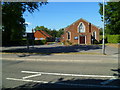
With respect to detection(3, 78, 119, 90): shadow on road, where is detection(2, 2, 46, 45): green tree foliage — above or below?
above

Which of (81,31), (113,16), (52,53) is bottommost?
(52,53)

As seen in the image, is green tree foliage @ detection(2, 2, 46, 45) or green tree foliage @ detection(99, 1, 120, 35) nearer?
green tree foliage @ detection(2, 2, 46, 45)

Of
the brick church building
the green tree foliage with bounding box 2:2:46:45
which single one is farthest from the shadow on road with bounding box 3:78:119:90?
the brick church building

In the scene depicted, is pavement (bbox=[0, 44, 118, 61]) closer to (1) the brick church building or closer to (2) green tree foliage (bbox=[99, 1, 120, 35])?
(2) green tree foliage (bbox=[99, 1, 120, 35])

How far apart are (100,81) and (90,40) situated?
39.1 m

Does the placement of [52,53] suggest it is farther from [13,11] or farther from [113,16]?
[113,16]

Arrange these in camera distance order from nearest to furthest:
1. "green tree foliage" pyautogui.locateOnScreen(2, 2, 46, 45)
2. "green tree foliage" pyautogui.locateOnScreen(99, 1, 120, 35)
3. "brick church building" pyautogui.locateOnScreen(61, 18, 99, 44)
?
"green tree foliage" pyautogui.locateOnScreen(2, 2, 46, 45), "green tree foliage" pyautogui.locateOnScreen(99, 1, 120, 35), "brick church building" pyautogui.locateOnScreen(61, 18, 99, 44)

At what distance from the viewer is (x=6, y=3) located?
18.1 metres

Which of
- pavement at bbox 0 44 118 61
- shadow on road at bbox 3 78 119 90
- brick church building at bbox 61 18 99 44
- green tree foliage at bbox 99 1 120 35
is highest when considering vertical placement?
green tree foliage at bbox 99 1 120 35

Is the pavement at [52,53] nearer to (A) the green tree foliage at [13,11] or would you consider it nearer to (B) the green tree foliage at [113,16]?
(A) the green tree foliage at [13,11]

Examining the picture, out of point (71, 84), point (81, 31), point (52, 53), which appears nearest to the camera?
point (71, 84)

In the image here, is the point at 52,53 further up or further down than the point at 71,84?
further up

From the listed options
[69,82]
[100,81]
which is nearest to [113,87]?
[100,81]

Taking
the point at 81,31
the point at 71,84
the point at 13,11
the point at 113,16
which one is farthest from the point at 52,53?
the point at 81,31
